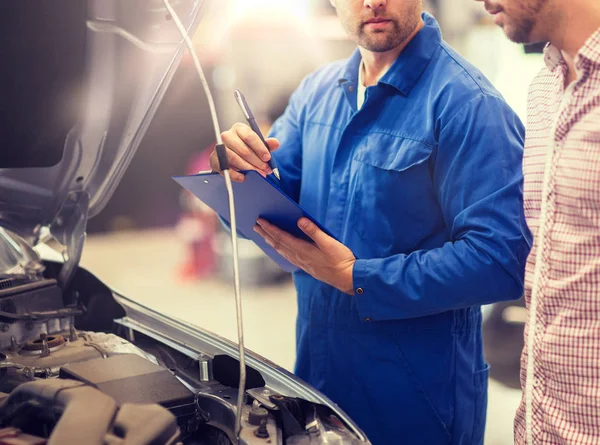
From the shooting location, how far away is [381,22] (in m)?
1.48

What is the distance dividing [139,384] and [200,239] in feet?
14.4

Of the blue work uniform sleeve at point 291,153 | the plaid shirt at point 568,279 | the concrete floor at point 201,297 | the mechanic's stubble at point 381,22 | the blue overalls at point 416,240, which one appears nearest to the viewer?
the plaid shirt at point 568,279

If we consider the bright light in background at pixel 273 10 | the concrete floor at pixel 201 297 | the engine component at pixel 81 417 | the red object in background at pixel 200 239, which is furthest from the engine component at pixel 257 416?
the bright light in background at pixel 273 10

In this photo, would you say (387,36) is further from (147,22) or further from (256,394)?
(256,394)

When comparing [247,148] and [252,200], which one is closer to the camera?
[252,200]

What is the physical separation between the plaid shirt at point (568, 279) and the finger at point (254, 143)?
1.89 feet

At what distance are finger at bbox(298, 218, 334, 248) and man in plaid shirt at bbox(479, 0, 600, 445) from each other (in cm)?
38

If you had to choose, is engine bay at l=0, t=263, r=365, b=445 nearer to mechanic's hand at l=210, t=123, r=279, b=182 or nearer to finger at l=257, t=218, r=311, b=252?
finger at l=257, t=218, r=311, b=252

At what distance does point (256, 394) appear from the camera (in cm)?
115

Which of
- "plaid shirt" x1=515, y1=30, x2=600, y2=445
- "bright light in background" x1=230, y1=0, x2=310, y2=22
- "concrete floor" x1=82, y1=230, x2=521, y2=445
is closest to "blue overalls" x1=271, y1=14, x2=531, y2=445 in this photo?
"plaid shirt" x1=515, y1=30, x2=600, y2=445

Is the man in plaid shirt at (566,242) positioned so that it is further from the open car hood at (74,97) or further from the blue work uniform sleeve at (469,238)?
the open car hood at (74,97)

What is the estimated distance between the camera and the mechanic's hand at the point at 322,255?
1342mm

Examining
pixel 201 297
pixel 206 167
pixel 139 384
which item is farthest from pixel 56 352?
pixel 206 167

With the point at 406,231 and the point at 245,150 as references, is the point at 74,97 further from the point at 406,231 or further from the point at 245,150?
the point at 406,231
